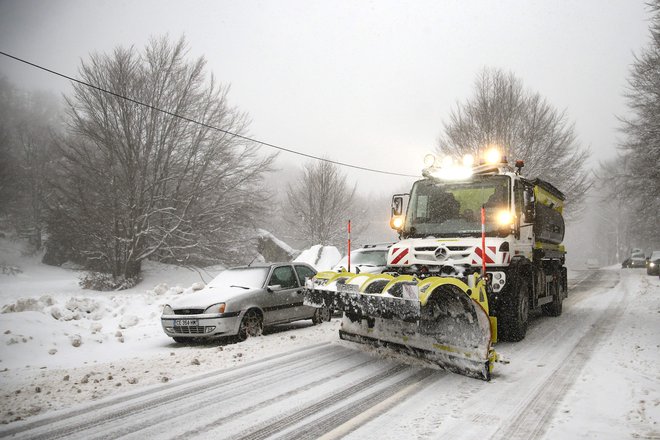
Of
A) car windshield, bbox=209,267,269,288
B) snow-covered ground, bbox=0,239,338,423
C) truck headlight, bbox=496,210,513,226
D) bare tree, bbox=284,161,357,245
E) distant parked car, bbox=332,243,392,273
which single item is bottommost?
snow-covered ground, bbox=0,239,338,423

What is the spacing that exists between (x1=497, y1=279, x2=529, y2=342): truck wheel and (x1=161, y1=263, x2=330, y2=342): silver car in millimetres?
4156

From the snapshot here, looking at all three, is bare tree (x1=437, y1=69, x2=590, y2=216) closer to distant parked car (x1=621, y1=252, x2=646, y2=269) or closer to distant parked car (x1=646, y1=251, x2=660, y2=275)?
distant parked car (x1=646, y1=251, x2=660, y2=275)

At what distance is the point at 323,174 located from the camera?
32906mm

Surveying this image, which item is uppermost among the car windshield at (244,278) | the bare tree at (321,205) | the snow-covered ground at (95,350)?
the bare tree at (321,205)

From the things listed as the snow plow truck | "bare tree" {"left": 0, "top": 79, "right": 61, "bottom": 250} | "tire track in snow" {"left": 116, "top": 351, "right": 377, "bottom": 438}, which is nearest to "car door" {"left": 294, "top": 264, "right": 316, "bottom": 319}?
the snow plow truck

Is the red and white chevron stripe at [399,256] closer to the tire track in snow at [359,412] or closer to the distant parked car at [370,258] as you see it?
the tire track in snow at [359,412]

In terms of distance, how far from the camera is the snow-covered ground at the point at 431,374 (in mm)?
3762

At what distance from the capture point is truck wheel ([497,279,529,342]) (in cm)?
680

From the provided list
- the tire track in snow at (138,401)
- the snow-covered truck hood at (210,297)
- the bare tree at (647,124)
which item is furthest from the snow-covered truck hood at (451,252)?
the bare tree at (647,124)

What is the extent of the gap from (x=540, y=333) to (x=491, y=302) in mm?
2008

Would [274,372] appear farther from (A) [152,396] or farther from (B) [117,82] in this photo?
(B) [117,82]

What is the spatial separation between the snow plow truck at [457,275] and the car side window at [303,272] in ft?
8.64

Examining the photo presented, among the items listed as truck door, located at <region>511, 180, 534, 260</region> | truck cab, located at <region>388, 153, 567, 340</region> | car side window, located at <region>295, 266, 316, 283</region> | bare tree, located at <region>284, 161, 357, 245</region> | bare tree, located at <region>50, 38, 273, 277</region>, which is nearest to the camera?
truck cab, located at <region>388, 153, 567, 340</region>

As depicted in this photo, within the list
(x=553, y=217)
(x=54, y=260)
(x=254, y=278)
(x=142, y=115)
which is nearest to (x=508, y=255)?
(x=553, y=217)
